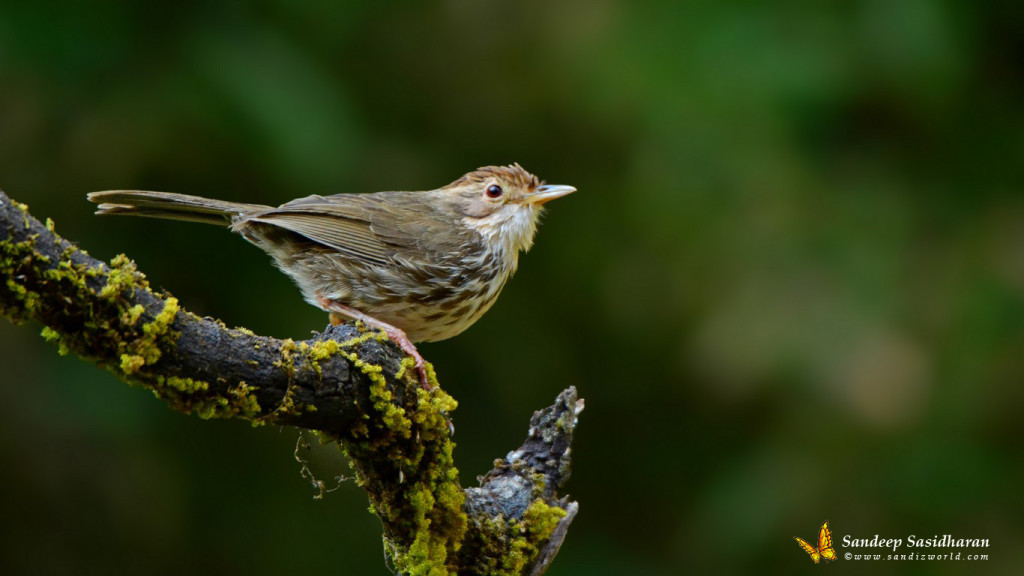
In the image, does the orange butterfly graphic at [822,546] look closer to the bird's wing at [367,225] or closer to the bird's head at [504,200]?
the bird's head at [504,200]

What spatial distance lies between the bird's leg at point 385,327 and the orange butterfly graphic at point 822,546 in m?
2.73

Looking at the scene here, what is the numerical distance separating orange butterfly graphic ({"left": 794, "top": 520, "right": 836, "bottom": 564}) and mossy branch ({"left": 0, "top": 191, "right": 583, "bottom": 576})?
247 cm

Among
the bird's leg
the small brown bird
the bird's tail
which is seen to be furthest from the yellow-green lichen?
the bird's tail

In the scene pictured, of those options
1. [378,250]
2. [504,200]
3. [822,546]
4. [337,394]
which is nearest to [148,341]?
[337,394]

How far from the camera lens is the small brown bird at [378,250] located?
362cm

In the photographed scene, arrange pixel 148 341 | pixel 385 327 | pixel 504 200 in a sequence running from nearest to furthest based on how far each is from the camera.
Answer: pixel 148 341 → pixel 385 327 → pixel 504 200

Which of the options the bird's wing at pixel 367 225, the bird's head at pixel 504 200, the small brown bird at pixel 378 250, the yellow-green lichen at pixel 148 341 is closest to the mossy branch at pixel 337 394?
the yellow-green lichen at pixel 148 341

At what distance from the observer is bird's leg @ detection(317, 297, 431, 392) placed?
2.92m

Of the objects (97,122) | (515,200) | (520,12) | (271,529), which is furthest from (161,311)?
(520,12)

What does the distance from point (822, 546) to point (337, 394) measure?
3.48m

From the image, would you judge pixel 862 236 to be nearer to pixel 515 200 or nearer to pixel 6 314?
pixel 515 200

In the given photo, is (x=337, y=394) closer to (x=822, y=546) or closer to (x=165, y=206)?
(x=165, y=206)

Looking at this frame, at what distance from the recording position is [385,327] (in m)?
3.34

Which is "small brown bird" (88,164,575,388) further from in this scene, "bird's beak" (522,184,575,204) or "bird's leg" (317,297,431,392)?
"bird's beak" (522,184,575,204)
